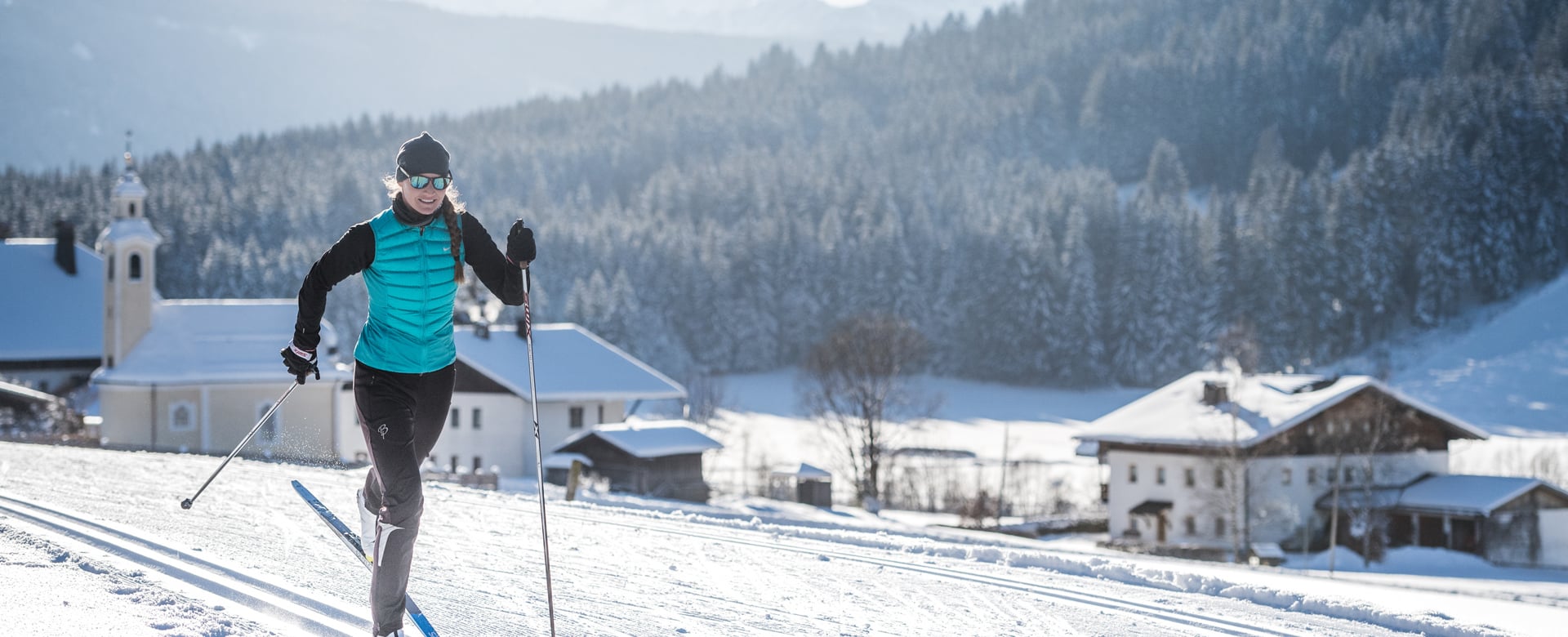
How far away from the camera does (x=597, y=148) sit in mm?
176500

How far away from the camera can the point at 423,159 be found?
16.4 ft

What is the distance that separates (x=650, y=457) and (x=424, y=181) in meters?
34.1

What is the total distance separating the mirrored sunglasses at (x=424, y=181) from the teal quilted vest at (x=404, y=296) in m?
0.14

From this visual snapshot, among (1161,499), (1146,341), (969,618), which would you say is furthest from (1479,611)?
(1146,341)

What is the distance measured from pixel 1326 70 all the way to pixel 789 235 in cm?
7456

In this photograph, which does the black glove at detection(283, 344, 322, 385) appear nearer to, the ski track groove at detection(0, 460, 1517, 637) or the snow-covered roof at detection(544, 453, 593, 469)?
the ski track groove at detection(0, 460, 1517, 637)

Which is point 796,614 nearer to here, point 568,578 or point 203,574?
point 568,578

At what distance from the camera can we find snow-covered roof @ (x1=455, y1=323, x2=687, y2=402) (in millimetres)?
45188

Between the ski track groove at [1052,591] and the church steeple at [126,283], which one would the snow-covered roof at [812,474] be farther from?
the ski track groove at [1052,591]

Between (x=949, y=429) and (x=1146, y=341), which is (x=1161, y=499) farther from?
(x=1146, y=341)

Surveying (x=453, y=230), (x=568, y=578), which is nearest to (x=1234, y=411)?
(x=568, y=578)

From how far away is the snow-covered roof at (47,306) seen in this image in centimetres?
5462

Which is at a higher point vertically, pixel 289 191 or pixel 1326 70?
pixel 1326 70

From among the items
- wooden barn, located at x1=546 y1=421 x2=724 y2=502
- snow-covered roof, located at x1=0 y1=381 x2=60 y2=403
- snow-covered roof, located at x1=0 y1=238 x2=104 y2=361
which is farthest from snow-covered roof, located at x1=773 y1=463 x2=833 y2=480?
snow-covered roof, located at x1=0 y1=238 x2=104 y2=361
